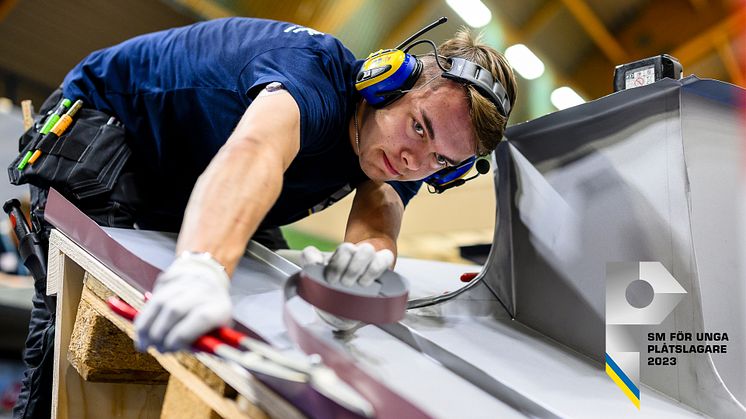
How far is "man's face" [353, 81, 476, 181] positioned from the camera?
4.91 ft

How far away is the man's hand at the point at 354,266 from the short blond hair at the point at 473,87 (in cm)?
67

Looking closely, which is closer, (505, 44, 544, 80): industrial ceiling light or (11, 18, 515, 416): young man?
(11, 18, 515, 416): young man

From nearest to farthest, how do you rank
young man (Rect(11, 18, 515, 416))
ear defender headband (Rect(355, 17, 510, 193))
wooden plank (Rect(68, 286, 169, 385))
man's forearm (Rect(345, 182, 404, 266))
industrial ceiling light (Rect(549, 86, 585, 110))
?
young man (Rect(11, 18, 515, 416)) < wooden plank (Rect(68, 286, 169, 385)) < ear defender headband (Rect(355, 17, 510, 193)) < man's forearm (Rect(345, 182, 404, 266)) < industrial ceiling light (Rect(549, 86, 585, 110))

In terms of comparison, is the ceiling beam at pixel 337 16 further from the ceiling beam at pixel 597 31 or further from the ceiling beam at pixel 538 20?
the ceiling beam at pixel 597 31

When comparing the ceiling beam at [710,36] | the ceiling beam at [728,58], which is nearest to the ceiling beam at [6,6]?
the ceiling beam at [710,36]

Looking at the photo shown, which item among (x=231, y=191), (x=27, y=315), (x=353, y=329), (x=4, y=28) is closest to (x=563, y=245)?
(x=353, y=329)

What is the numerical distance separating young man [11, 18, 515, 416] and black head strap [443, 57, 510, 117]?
22 mm

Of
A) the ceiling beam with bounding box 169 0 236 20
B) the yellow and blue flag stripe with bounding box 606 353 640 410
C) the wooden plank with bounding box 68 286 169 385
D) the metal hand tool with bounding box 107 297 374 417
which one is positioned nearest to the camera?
the metal hand tool with bounding box 107 297 374 417

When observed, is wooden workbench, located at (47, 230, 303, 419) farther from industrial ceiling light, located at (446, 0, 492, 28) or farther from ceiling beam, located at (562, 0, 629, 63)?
ceiling beam, located at (562, 0, 629, 63)

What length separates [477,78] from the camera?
4.92 feet

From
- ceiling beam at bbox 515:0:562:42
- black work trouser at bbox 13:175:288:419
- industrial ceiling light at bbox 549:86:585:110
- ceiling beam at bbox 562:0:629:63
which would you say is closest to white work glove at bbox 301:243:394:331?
black work trouser at bbox 13:175:288:419

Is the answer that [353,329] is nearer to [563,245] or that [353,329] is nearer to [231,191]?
[231,191]

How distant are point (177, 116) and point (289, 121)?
0.56 m

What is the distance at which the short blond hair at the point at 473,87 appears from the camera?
4.90ft
